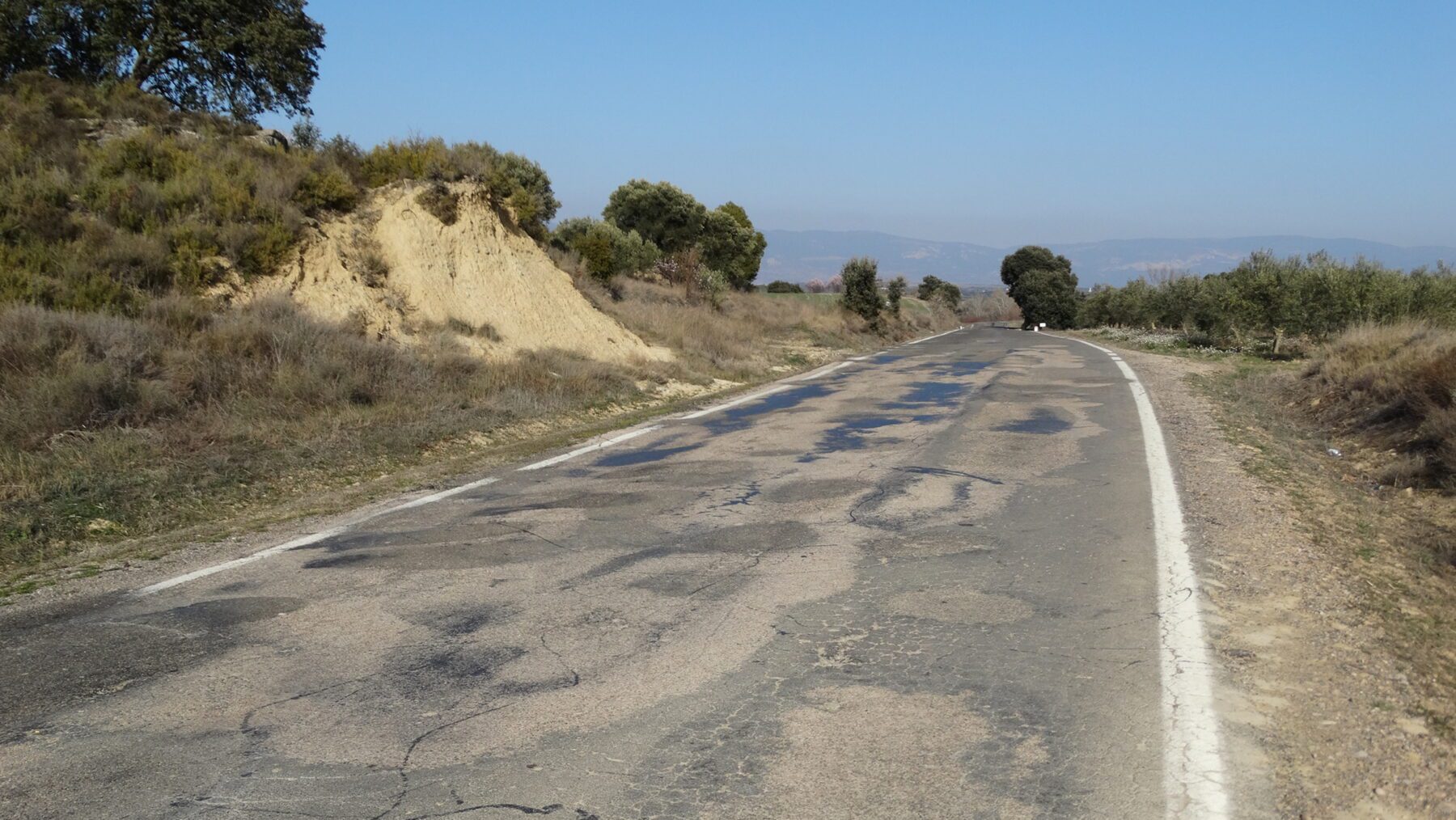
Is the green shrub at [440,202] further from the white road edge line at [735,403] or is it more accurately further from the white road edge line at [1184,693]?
the white road edge line at [1184,693]

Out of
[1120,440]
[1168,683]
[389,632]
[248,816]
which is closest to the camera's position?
[248,816]

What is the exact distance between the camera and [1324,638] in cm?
525

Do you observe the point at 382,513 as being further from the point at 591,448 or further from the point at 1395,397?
the point at 1395,397

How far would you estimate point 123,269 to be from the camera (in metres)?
14.2

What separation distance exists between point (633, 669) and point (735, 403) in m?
11.7

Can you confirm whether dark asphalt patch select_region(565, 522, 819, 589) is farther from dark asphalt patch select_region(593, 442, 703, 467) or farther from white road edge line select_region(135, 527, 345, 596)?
dark asphalt patch select_region(593, 442, 703, 467)

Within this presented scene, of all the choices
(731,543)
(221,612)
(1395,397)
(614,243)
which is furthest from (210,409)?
(614,243)

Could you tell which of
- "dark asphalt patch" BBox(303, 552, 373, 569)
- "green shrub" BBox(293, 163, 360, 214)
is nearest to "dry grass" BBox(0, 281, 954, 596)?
"dark asphalt patch" BBox(303, 552, 373, 569)

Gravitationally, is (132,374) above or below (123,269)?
below

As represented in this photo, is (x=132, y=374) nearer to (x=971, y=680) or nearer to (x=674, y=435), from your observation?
(x=674, y=435)

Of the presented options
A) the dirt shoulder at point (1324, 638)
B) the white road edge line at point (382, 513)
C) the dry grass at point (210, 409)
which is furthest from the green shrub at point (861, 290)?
the dirt shoulder at point (1324, 638)

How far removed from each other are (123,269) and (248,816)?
12.9m

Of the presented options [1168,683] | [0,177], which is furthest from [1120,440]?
[0,177]

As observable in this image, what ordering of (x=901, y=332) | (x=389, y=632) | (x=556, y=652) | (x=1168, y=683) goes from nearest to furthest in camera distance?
(x=1168, y=683) < (x=556, y=652) < (x=389, y=632) < (x=901, y=332)
